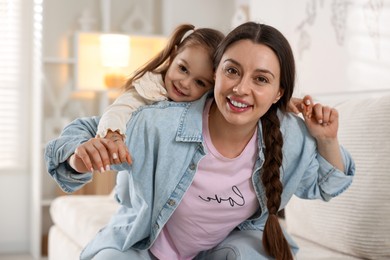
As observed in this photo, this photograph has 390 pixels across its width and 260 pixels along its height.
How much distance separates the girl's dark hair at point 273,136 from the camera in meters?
1.59

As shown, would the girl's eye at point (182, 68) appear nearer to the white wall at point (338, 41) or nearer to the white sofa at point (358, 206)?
the white sofa at point (358, 206)

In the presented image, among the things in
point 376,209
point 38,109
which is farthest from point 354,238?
point 38,109

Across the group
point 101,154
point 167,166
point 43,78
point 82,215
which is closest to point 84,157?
point 101,154

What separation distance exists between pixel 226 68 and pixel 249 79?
0.07 meters

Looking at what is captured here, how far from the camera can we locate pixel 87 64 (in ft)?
14.7

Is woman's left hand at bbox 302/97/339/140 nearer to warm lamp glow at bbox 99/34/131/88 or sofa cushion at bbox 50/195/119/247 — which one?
sofa cushion at bbox 50/195/119/247

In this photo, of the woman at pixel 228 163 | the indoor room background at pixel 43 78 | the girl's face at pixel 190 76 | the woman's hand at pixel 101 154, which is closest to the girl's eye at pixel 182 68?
the girl's face at pixel 190 76

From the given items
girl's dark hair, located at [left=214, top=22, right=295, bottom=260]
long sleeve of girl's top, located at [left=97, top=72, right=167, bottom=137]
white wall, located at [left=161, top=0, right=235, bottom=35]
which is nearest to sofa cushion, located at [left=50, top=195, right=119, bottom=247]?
long sleeve of girl's top, located at [left=97, top=72, right=167, bottom=137]

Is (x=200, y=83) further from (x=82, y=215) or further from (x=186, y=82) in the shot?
(x=82, y=215)

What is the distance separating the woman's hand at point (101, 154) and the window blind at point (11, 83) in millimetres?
3145

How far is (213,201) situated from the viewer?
1.65 metres

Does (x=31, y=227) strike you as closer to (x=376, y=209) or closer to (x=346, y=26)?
(x=346, y=26)

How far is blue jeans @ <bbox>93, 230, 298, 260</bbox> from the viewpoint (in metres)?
1.65

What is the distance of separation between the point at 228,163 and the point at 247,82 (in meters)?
0.24
